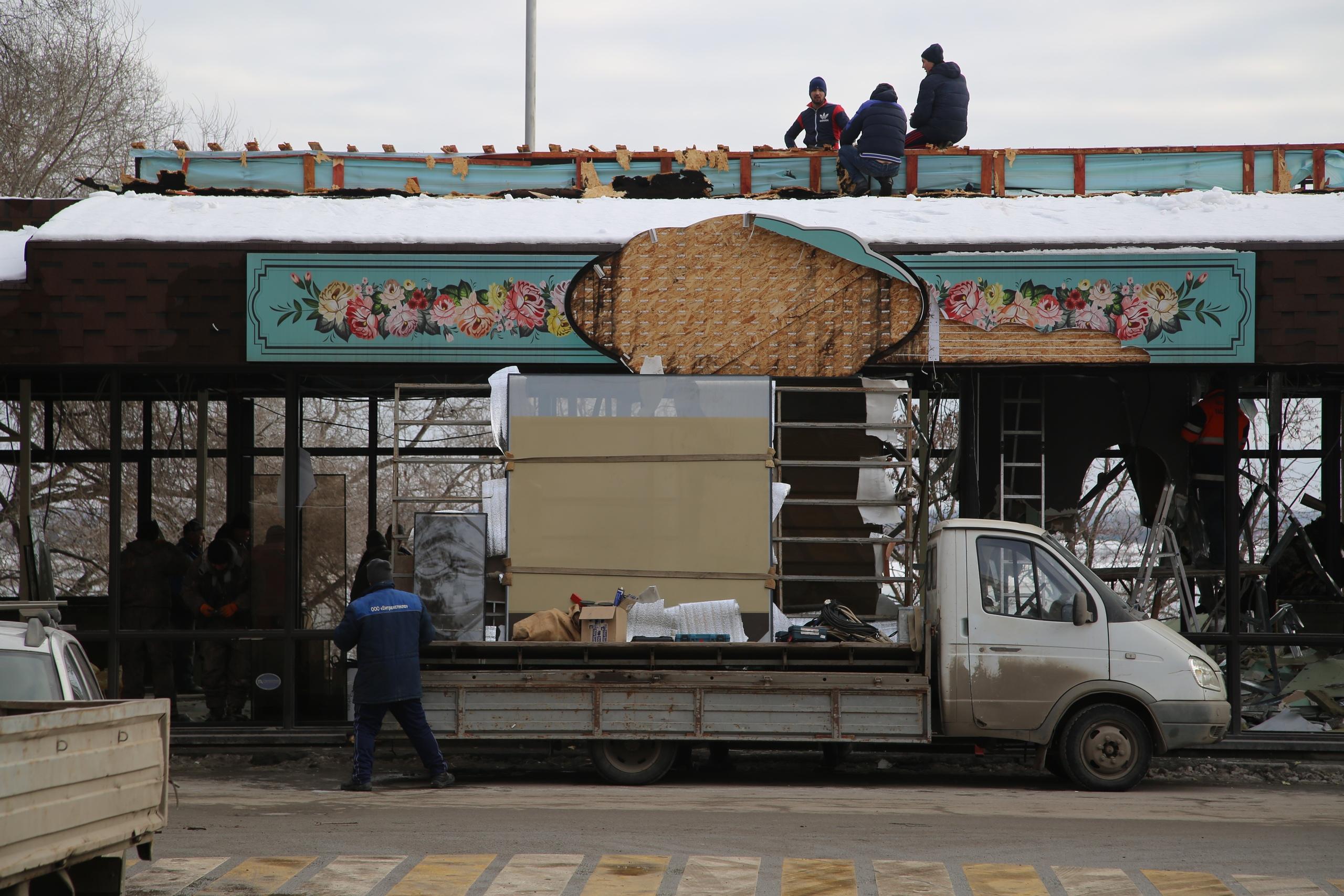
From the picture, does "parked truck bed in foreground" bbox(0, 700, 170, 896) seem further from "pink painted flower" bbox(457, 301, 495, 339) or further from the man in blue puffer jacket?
the man in blue puffer jacket

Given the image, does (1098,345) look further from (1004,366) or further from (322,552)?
(322,552)

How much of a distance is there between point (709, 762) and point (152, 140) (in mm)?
23422

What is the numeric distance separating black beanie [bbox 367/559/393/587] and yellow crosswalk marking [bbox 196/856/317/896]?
9.90ft

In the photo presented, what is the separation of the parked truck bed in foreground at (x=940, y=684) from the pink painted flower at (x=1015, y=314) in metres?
2.55

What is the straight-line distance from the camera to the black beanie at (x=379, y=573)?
10.5 meters

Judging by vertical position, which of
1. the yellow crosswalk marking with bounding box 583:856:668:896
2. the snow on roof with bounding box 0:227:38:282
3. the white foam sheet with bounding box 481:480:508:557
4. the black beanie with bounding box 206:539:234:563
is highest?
the snow on roof with bounding box 0:227:38:282

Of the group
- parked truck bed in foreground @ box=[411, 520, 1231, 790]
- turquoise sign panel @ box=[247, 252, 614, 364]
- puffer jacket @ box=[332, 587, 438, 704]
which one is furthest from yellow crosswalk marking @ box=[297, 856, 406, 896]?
turquoise sign panel @ box=[247, 252, 614, 364]

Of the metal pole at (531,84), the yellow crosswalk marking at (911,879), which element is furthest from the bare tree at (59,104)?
the yellow crosswalk marking at (911,879)

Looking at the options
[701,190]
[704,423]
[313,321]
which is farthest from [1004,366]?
[313,321]

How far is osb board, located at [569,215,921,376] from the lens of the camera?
40.2ft

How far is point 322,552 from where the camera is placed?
605 inches

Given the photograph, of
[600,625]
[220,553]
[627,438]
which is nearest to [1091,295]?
[627,438]

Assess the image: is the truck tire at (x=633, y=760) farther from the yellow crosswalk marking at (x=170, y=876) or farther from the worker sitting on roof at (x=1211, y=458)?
the worker sitting on roof at (x=1211, y=458)

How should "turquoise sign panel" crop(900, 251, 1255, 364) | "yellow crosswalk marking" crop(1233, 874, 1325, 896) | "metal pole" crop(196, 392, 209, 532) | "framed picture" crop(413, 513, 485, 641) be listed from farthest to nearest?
"metal pole" crop(196, 392, 209, 532) < "turquoise sign panel" crop(900, 251, 1255, 364) < "framed picture" crop(413, 513, 485, 641) < "yellow crosswalk marking" crop(1233, 874, 1325, 896)
